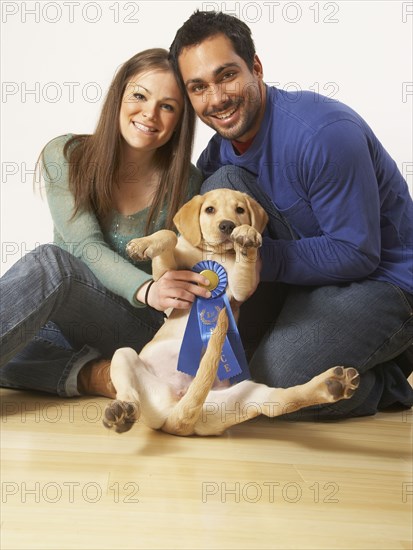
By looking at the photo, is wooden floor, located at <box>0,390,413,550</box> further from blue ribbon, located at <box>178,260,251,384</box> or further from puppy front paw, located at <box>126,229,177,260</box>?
puppy front paw, located at <box>126,229,177,260</box>

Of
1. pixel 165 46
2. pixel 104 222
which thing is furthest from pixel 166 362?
pixel 165 46

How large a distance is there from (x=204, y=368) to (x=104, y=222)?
2.50ft

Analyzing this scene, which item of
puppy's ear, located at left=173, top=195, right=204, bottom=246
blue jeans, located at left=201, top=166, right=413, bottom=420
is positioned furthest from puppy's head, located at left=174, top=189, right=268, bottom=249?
blue jeans, located at left=201, top=166, right=413, bottom=420

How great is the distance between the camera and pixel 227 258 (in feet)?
6.40

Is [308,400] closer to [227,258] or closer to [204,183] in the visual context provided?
[227,258]

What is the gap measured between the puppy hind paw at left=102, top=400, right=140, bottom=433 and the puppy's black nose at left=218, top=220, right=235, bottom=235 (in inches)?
21.1

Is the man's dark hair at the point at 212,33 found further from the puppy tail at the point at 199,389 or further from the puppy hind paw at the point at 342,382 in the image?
the puppy hind paw at the point at 342,382

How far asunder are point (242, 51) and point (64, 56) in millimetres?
1228

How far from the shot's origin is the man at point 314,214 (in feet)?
6.59

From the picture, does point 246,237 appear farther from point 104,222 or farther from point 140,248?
point 104,222

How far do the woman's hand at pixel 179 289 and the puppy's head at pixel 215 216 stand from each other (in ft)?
0.35

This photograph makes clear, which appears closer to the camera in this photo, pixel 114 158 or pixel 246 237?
pixel 246 237

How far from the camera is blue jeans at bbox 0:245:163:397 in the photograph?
2.01m

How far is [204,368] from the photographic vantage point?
170cm
